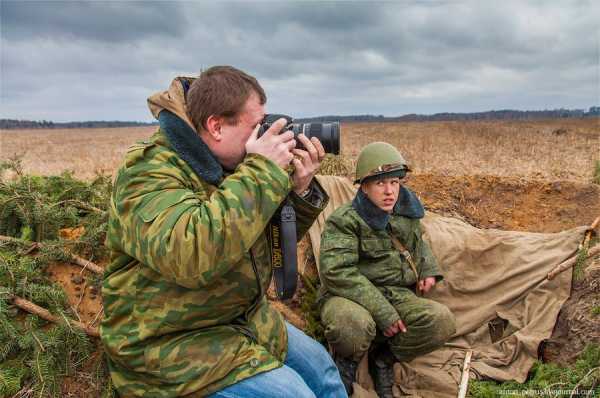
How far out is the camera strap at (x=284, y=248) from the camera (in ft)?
6.63

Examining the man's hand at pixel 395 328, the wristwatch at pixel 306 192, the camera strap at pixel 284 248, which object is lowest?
the man's hand at pixel 395 328

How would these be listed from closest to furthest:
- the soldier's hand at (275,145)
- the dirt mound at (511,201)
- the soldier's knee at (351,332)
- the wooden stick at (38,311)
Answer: the soldier's hand at (275,145), the wooden stick at (38,311), the soldier's knee at (351,332), the dirt mound at (511,201)

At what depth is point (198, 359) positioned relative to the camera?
1814mm

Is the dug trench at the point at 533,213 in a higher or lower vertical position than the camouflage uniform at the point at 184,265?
lower

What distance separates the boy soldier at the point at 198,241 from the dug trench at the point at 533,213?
194cm

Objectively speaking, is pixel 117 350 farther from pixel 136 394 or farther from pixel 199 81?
pixel 199 81

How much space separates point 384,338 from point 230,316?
190 cm

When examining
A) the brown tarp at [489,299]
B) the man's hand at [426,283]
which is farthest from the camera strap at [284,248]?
the man's hand at [426,283]

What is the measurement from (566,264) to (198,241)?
333cm

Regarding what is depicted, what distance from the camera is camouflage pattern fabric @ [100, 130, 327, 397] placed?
5.08 ft

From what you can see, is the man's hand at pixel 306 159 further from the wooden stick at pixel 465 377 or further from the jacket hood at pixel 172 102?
the wooden stick at pixel 465 377

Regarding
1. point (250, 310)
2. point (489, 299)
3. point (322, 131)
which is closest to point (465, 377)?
point (489, 299)

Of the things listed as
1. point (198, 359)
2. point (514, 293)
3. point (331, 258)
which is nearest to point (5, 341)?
point (198, 359)

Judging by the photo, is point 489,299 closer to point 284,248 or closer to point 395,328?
point 395,328
